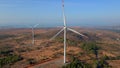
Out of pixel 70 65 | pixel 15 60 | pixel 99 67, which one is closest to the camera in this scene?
pixel 70 65

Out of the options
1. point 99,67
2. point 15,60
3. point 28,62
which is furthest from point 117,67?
point 15,60

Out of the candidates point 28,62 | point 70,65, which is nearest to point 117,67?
point 70,65

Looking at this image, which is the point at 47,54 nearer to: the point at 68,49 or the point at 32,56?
the point at 32,56

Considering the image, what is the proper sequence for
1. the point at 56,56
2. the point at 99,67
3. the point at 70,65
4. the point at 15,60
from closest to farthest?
the point at 70,65
the point at 99,67
the point at 15,60
the point at 56,56

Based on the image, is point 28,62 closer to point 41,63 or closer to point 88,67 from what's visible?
point 41,63

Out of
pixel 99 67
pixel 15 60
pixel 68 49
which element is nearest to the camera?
pixel 99 67

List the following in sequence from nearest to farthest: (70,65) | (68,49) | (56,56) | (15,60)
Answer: (70,65)
(15,60)
(56,56)
(68,49)

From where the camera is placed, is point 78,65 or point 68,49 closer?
point 78,65

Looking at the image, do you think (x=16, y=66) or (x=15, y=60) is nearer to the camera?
(x=16, y=66)
